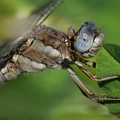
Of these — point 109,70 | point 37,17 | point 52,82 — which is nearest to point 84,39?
point 37,17

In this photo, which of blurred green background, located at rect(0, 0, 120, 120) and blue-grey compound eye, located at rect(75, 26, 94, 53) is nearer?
blue-grey compound eye, located at rect(75, 26, 94, 53)

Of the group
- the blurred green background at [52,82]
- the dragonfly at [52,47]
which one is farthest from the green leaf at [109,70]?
the blurred green background at [52,82]

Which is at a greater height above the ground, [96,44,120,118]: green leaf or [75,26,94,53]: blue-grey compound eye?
[75,26,94,53]: blue-grey compound eye

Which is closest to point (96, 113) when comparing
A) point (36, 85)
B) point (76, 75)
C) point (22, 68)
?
point (76, 75)

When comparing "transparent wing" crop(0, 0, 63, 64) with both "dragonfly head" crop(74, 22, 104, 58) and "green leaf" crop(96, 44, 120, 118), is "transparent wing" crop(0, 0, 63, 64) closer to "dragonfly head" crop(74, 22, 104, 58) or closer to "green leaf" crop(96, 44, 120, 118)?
"dragonfly head" crop(74, 22, 104, 58)

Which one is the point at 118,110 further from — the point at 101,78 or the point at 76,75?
the point at 76,75

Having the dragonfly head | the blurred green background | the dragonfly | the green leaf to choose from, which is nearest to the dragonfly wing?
the dragonfly

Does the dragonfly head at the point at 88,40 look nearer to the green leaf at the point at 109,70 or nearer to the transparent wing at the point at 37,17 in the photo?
the transparent wing at the point at 37,17
